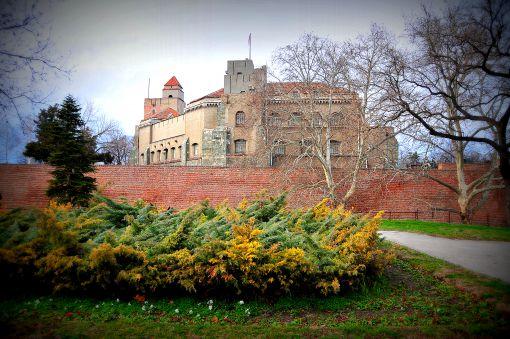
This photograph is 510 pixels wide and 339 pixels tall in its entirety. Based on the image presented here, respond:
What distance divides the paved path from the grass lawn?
1.14 meters

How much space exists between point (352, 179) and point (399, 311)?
14.3 metres

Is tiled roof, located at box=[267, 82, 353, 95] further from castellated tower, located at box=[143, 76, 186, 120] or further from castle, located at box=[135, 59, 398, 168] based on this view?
castellated tower, located at box=[143, 76, 186, 120]

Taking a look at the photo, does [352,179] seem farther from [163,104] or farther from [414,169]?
[163,104]

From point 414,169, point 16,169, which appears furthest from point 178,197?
point 414,169

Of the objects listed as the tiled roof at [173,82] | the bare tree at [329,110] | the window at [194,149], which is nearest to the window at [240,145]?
the window at [194,149]

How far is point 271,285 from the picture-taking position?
16.9 ft

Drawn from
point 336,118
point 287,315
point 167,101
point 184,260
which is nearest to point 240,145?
point 336,118

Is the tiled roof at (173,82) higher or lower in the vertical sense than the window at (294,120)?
higher

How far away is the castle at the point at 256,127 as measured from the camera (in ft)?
60.0

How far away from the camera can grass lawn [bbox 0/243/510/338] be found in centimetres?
402

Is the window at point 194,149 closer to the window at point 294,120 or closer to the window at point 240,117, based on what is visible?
the window at point 240,117

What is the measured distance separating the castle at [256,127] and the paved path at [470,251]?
3607 mm

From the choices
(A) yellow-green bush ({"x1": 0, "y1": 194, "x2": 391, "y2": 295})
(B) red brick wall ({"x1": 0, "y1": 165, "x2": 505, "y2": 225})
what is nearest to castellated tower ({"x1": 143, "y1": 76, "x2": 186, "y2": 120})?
(B) red brick wall ({"x1": 0, "y1": 165, "x2": 505, "y2": 225})

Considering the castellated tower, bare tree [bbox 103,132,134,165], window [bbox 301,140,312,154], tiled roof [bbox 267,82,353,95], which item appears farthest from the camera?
the castellated tower
